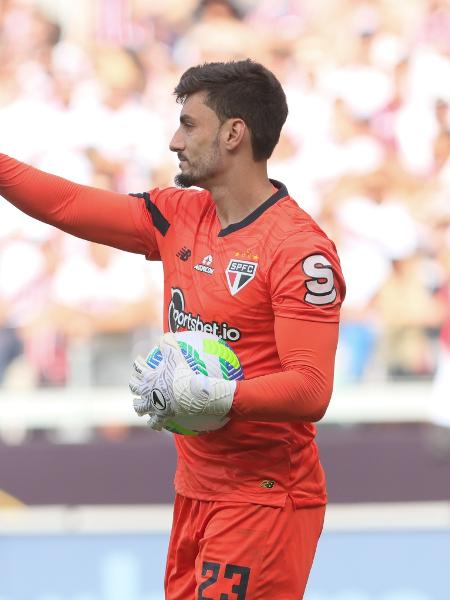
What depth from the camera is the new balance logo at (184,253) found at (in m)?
3.83

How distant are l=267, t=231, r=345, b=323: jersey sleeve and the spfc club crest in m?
0.06

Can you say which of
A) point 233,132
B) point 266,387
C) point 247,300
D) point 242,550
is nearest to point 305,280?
point 247,300

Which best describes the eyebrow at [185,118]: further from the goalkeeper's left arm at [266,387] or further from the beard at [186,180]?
the goalkeeper's left arm at [266,387]

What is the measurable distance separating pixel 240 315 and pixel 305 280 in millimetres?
250

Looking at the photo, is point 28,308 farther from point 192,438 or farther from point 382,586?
point 192,438

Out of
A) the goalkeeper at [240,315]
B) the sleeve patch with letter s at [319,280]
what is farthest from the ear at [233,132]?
the sleeve patch with letter s at [319,280]

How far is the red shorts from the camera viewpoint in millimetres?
3627

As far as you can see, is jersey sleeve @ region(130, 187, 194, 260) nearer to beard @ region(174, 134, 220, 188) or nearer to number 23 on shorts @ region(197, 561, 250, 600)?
beard @ region(174, 134, 220, 188)

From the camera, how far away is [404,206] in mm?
7352

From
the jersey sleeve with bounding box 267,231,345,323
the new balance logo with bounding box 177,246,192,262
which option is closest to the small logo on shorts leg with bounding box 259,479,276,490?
the jersey sleeve with bounding box 267,231,345,323

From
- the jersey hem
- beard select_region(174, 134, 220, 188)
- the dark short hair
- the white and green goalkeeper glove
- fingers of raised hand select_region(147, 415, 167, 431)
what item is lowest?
the jersey hem

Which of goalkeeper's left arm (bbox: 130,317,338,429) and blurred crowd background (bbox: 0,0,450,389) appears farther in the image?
blurred crowd background (bbox: 0,0,450,389)

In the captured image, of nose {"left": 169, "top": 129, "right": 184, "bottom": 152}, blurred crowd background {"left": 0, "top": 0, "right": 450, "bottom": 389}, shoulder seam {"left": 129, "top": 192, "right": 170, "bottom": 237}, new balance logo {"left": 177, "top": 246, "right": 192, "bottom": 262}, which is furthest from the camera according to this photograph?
blurred crowd background {"left": 0, "top": 0, "right": 450, "bottom": 389}

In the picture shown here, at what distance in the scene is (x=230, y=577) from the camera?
3.62 m
